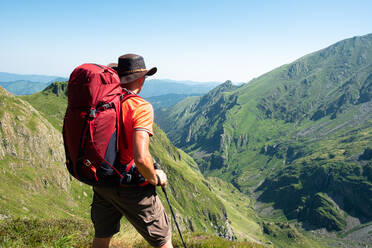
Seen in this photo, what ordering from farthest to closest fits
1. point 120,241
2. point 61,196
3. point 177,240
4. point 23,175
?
point 61,196
point 23,175
point 177,240
point 120,241

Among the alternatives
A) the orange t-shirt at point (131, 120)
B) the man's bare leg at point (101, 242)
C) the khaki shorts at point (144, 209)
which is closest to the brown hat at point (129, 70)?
the orange t-shirt at point (131, 120)

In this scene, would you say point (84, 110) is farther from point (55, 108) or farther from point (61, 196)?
point (55, 108)

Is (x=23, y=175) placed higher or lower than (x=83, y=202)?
higher

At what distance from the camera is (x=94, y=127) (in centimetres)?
418

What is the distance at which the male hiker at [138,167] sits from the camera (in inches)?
165

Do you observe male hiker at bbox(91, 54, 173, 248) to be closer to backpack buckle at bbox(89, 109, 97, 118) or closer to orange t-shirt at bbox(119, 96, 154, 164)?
orange t-shirt at bbox(119, 96, 154, 164)

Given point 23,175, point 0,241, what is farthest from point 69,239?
point 23,175

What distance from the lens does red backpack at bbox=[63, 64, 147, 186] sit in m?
4.19

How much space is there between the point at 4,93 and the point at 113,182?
79.7 metres

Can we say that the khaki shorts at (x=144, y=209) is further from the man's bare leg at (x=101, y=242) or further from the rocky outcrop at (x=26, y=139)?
the rocky outcrop at (x=26, y=139)

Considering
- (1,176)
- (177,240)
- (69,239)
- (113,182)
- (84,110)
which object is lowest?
(1,176)

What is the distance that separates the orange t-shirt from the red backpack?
0.10 m

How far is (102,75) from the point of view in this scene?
4410 millimetres

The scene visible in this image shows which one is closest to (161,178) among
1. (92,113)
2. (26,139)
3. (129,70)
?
(92,113)
